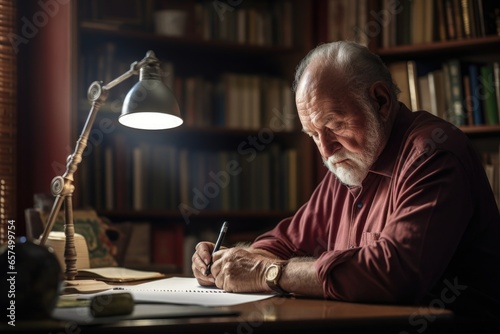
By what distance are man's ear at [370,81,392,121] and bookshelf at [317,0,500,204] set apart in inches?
53.2

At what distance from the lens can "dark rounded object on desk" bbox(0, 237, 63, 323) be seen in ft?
3.18

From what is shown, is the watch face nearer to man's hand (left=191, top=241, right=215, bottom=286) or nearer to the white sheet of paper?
the white sheet of paper

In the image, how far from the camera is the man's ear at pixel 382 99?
1.76 meters

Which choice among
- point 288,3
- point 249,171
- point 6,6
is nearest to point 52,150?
point 6,6

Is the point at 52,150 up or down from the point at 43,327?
up

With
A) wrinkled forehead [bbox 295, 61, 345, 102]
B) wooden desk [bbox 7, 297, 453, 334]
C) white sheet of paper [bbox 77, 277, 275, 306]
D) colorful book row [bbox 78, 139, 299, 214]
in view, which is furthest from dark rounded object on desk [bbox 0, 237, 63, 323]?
colorful book row [bbox 78, 139, 299, 214]

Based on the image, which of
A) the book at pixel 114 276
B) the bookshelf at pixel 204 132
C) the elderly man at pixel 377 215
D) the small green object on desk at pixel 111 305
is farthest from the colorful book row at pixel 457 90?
the small green object on desk at pixel 111 305

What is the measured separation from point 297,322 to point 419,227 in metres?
0.44

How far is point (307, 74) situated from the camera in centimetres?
178

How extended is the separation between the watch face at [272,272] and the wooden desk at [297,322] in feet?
0.58

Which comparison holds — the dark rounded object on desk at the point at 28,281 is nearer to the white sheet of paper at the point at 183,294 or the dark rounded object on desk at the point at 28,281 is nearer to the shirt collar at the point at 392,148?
the white sheet of paper at the point at 183,294

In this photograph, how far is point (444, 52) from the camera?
3156 mm

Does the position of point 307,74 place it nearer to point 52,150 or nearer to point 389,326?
point 389,326

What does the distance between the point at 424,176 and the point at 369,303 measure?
32cm
